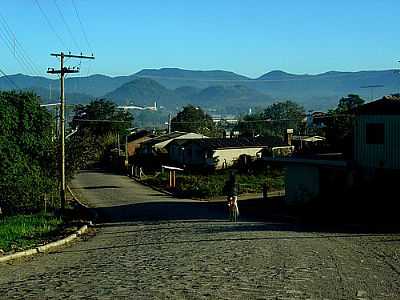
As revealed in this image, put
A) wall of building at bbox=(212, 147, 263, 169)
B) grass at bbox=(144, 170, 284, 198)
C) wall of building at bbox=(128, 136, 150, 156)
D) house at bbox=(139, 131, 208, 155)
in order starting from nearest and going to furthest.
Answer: grass at bbox=(144, 170, 284, 198) → wall of building at bbox=(212, 147, 263, 169) → house at bbox=(139, 131, 208, 155) → wall of building at bbox=(128, 136, 150, 156)

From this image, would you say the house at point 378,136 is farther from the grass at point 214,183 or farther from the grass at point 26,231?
the grass at point 214,183

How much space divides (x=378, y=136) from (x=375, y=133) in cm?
24

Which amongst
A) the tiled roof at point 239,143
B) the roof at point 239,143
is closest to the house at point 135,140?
the roof at point 239,143

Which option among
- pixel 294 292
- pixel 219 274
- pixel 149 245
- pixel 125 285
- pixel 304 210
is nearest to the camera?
pixel 294 292

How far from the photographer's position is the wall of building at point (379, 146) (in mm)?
30016

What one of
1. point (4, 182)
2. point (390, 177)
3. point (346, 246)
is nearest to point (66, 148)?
point (4, 182)

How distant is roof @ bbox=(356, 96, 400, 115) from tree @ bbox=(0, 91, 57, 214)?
770 inches

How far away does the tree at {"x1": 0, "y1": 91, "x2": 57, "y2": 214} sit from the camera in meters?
40.0

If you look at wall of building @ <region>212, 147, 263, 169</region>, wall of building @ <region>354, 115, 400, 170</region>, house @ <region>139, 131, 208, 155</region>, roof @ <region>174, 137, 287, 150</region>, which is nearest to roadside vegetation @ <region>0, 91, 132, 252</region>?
wall of building @ <region>354, 115, 400, 170</region>

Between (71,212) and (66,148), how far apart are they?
8791 millimetres

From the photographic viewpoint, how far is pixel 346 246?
Result: 18.7 metres

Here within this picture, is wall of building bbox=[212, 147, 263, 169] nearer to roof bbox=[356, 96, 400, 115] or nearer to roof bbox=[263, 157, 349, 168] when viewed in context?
roof bbox=[263, 157, 349, 168]

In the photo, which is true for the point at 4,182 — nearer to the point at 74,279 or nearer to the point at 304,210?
the point at 304,210

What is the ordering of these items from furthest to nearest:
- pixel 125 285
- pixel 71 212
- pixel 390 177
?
1. pixel 71 212
2. pixel 390 177
3. pixel 125 285
